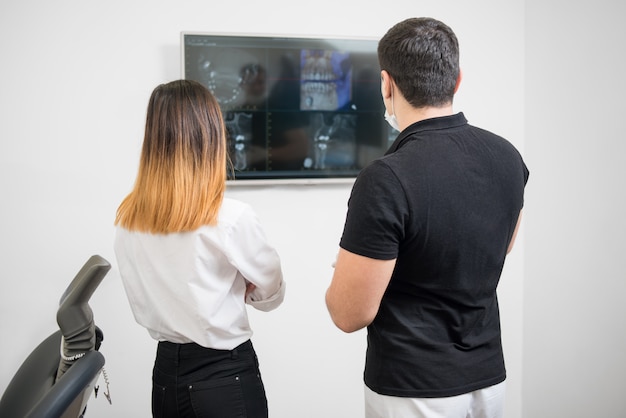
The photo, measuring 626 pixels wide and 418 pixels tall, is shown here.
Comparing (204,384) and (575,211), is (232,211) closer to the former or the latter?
(204,384)

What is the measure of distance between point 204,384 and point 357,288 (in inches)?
17.9

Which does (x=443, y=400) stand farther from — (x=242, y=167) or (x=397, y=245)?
(x=242, y=167)

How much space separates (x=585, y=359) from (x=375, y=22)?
1.45m

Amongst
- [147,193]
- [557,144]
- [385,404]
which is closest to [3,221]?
[147,193]

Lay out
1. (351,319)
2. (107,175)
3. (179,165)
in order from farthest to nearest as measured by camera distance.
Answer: (107,175) → (179,165) → (351,319)

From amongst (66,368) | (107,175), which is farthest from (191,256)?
(107,175)

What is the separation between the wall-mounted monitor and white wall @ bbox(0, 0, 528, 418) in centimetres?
9

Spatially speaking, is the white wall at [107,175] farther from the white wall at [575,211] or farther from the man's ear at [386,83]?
the man's ear at [386,83]

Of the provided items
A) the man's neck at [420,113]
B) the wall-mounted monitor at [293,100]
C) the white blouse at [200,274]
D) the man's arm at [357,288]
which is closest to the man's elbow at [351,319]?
the man's arm at [357,288]

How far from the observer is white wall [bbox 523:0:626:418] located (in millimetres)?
1946

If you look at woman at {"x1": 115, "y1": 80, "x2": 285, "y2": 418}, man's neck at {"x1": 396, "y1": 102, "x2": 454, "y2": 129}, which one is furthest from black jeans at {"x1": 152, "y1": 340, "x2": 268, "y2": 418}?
man's neck at {"x1": 396, "y1": 102, "x2": 454, "y2": 129}

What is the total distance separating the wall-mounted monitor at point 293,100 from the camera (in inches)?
81.8

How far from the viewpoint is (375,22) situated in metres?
2.25

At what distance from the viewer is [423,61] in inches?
42.0
